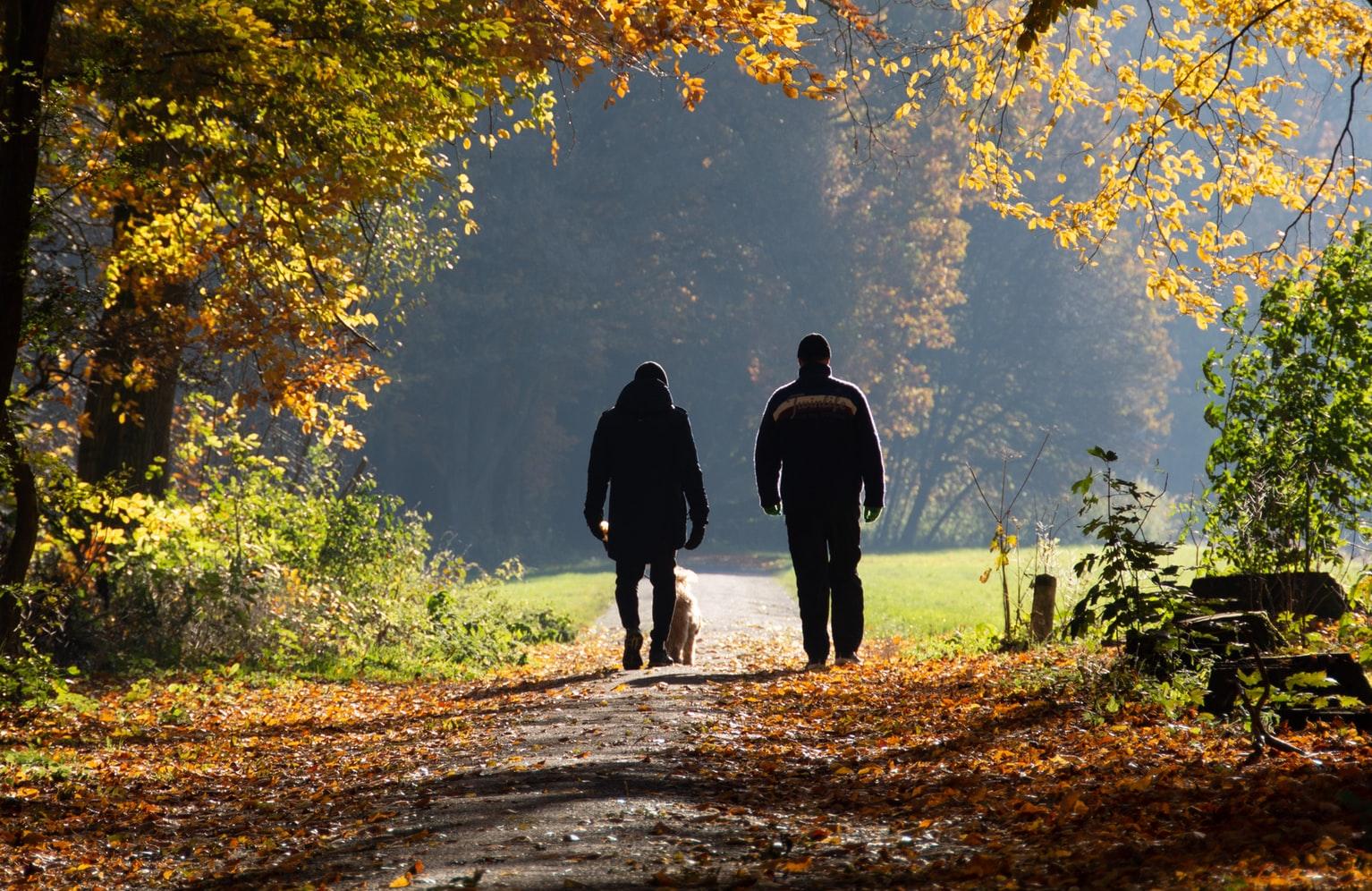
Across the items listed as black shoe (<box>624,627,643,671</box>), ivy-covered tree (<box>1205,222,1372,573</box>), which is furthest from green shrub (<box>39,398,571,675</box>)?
ivy-covered tree (<box>1205,222,1372,573</box>)

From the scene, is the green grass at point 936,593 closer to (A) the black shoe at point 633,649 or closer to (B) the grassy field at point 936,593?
(B) the grassy field at point 936,593

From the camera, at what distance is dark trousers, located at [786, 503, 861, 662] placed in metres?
9.87

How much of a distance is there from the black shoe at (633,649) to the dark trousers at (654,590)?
0.22 ft

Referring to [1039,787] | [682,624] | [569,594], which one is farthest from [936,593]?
[1039,787]

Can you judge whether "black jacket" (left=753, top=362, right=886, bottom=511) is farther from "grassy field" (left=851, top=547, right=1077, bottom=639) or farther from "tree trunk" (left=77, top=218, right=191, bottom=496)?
"tree trunk" (left=77, top=218, right=191, bottom=496)

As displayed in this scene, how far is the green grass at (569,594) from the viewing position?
67.9 feet

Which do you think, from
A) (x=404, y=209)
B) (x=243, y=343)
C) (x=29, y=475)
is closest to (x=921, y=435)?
(x=404, y=209)

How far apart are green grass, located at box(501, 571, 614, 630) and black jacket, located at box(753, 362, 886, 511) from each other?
9.18m

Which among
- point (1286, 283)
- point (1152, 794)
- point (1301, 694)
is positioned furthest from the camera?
point (1286, 283)

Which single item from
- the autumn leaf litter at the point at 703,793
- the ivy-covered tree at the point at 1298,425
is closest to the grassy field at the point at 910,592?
the ivy-covered tree at the point at 1298,425

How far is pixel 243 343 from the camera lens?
12.2 m

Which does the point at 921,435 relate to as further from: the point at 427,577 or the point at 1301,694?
the point at 1301,694

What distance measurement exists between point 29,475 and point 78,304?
128 centimetres

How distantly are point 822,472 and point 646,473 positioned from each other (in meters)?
1.36
